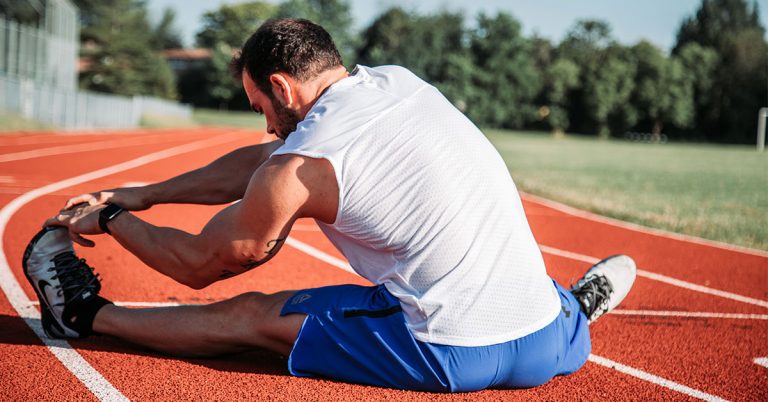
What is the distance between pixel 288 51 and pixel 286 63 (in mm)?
46

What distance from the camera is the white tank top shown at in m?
2.70

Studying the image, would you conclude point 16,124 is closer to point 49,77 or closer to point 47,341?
point 49,77

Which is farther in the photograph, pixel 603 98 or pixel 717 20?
pixel 717 20

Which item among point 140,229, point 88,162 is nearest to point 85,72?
point 88,162

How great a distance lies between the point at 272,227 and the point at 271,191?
0.53 feet

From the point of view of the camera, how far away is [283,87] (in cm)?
286

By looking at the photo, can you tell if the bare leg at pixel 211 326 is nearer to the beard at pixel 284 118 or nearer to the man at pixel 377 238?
the man at pixel 377 238

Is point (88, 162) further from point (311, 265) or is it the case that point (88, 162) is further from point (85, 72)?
point (85, 72)

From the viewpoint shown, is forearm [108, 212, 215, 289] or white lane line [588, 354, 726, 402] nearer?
forearm [108, 212, 215, 289]

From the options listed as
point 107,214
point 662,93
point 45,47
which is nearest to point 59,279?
point 107,214

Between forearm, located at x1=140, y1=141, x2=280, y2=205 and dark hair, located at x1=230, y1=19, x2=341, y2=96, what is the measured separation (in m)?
1.01

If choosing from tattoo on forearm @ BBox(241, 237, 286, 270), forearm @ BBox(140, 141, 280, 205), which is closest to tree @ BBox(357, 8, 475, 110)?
forearm @ BBox(140, 141, 280, 205)

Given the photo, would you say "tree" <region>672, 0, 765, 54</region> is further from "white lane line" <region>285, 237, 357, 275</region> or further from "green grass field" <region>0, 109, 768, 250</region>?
"white lane line" <region>285, 237, 357, 275</region>

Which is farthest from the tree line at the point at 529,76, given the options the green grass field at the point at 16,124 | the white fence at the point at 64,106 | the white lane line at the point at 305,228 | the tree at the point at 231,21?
the white lane line at the point at 305,228
